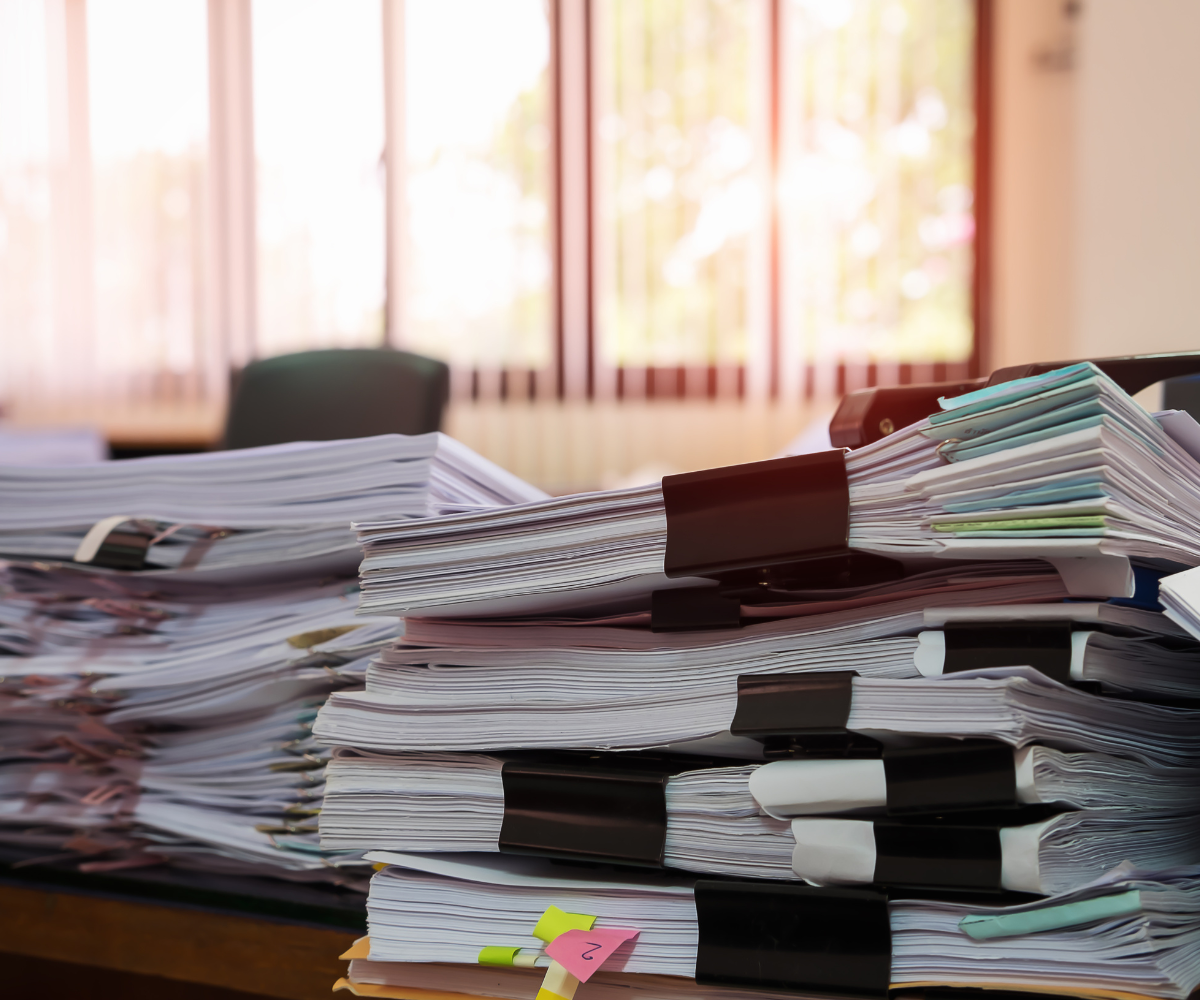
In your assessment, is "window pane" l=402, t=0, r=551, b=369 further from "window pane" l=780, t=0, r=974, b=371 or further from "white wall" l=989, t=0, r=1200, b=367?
"white wall" l=989, t=0, r=1200, b=367

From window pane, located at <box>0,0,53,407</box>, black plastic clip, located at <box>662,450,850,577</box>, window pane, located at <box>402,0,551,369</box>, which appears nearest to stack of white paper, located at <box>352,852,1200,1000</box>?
black plastic clip, located at <box>662,450,850,577</box>

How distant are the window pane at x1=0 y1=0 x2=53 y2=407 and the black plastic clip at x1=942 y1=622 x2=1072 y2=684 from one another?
12.3 feet

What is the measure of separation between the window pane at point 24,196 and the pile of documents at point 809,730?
363cm

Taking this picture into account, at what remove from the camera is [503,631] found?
349mm

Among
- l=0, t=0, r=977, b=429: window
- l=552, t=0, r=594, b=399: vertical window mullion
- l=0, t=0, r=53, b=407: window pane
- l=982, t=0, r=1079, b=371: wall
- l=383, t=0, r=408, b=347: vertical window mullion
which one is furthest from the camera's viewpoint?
l=0, t=0, r=53, b=407: window pane

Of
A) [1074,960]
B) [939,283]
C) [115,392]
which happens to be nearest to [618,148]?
[939,283]

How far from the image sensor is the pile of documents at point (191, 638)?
39 cm

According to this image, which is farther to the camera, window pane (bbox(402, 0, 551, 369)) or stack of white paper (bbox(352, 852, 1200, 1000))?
window pane (bbox(402, 0, 551, 369))

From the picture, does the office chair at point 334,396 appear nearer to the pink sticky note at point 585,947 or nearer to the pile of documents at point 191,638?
the pile of documents at point 191,638

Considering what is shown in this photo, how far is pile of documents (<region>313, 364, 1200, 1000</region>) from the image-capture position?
10.5 inches

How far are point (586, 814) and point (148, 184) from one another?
361cm

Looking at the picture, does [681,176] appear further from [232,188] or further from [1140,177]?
[1140,177]

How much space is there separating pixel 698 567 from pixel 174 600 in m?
0.28

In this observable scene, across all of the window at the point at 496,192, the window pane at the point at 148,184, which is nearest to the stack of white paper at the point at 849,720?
the window at the point at 496,192
